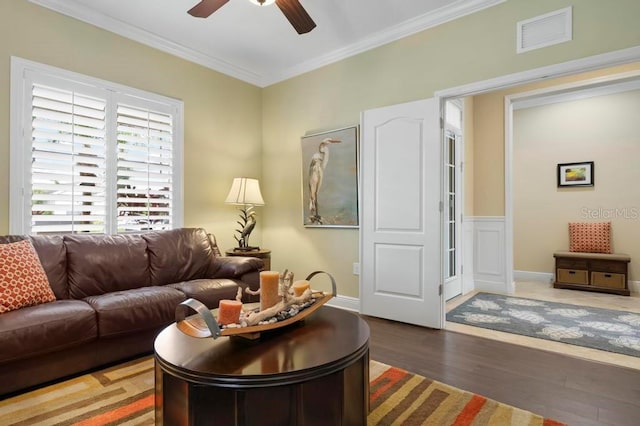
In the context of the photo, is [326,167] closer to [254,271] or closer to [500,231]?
[254,271]

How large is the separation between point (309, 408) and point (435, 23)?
3.32 metres

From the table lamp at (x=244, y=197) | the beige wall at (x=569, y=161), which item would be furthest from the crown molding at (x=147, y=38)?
the beige wall at (x=569, y=161)

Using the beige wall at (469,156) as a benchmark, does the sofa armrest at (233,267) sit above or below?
below

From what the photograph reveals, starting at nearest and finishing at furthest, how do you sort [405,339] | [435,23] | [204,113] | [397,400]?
[397,400] < [405,339] < [435,23] < [204,113]

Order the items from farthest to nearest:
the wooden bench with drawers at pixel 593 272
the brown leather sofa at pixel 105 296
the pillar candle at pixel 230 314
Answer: the wooden bench with drawers at pixel 593 272
the brown leather sofa at pixel 105 296
the pillar candle at pixel 230 314

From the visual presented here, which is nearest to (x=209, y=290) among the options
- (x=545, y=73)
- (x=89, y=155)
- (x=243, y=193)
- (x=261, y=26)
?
(x=243, y=193)

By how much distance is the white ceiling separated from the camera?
3.05 m

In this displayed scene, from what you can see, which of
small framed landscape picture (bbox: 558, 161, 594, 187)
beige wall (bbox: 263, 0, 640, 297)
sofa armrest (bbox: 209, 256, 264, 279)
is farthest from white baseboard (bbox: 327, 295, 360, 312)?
small framed landscape picture (bbox: 558, 161, 594, 187)

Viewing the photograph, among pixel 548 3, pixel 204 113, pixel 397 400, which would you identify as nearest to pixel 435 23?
pixel 548 3

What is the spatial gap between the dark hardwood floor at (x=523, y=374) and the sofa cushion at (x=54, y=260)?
2.35 meters

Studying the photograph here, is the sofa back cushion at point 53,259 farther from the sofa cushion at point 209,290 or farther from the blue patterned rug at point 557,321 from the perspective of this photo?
the blue patterned rug at point 557,321

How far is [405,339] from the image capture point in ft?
9.84

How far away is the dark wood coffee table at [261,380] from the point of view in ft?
4.16

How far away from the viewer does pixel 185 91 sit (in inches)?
→ 153
